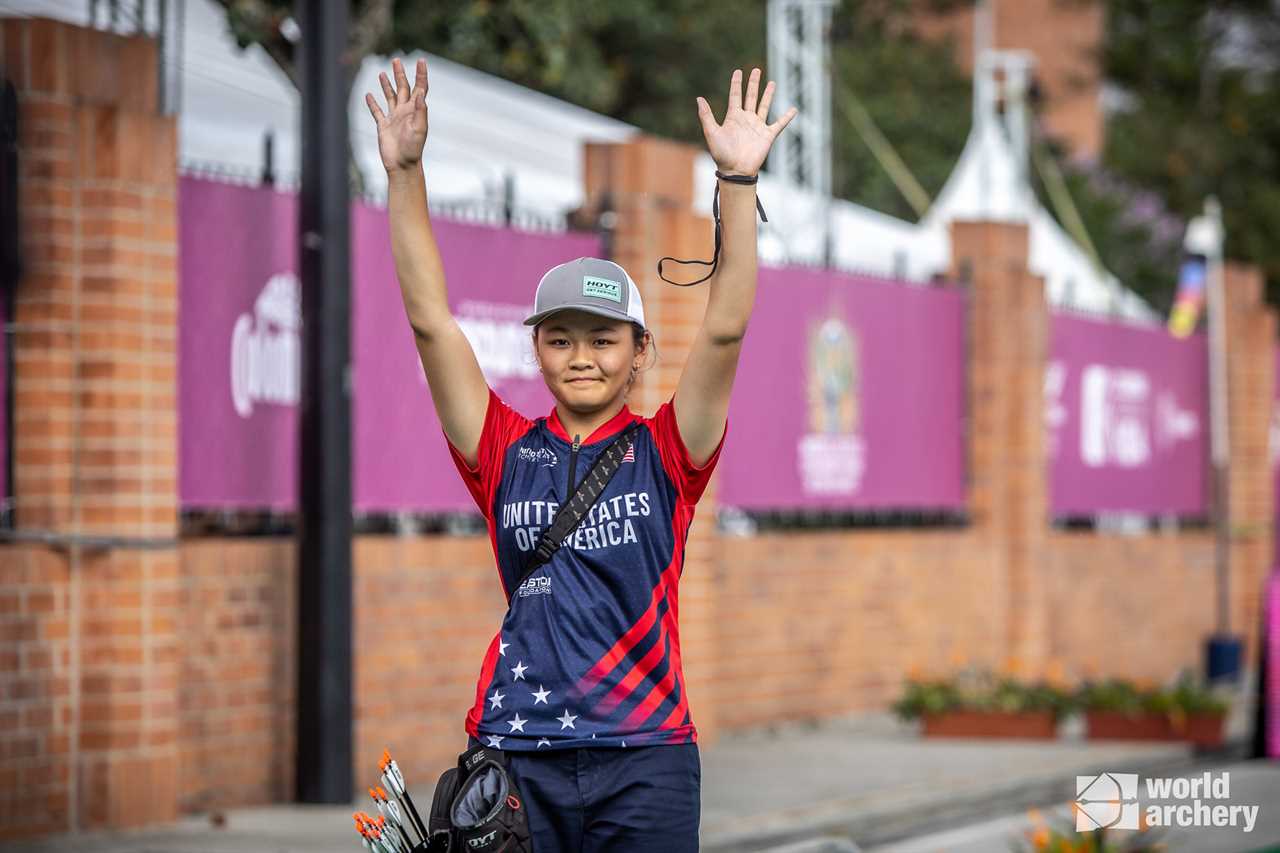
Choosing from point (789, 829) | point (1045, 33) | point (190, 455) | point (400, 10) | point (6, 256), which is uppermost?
point (1045, 33)

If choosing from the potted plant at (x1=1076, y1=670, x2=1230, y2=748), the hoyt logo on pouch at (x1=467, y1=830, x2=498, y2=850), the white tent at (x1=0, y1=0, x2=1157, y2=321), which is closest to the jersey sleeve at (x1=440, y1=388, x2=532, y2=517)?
the hoyt logo on pouch at (x1=467, y1=830, x2=498, y2=850)

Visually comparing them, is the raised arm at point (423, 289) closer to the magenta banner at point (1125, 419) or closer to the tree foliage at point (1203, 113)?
the magenta banner at point (1125, 419)

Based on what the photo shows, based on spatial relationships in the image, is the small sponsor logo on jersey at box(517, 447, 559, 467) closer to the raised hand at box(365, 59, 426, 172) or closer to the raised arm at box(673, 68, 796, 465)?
the raised arm at box(673, 68, 796, 465)

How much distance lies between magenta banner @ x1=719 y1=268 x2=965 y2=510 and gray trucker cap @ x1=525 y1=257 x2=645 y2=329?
31.7 ft

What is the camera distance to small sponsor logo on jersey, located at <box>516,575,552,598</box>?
4.54 meters

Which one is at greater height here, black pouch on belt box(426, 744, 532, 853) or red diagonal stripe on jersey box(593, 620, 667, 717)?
red diagonal stripe on jersey box(593, 620, 667, 717)

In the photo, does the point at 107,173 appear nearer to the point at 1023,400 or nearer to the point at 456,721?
the point at 456,721

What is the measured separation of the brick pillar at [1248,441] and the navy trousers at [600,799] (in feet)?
65.5

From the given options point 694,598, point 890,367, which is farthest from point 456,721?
point 890,367

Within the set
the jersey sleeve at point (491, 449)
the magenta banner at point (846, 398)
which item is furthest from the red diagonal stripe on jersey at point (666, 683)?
the magenta banner at point (846, 398)

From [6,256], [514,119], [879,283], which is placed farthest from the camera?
[514,119]

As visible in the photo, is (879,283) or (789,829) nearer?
(789,829)

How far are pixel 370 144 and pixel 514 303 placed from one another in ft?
15.4

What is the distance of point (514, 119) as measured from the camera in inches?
697
